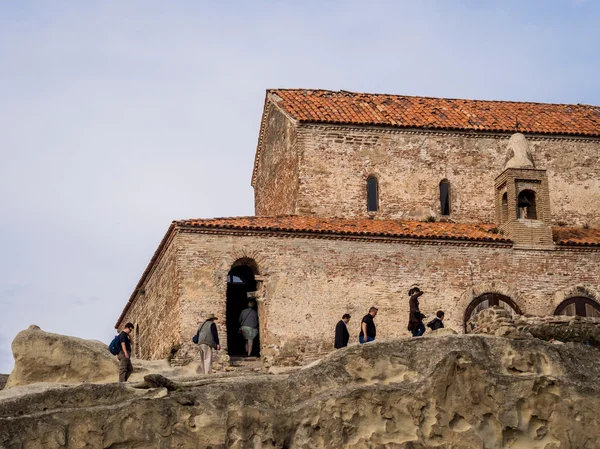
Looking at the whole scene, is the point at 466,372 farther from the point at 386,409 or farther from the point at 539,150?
the point at 539,150

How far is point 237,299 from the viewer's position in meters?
35.1

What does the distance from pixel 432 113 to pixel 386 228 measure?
19.6 ft

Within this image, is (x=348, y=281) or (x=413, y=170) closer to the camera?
(x=348, y=281)

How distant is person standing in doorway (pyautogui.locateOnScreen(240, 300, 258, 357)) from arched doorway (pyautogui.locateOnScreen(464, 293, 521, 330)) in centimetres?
605

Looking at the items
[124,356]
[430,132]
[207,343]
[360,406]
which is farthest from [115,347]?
[430,132]

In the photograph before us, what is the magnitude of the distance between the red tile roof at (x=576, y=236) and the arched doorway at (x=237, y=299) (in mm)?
9236

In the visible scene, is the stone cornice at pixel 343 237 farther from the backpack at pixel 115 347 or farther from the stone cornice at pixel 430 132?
the backpack at pixel 115 347

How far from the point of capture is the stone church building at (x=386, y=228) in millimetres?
33531

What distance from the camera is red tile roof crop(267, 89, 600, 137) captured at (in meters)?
38.5

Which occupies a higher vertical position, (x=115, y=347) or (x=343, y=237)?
(x=343, y=237)

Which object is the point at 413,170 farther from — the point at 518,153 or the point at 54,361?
the point at 54,361

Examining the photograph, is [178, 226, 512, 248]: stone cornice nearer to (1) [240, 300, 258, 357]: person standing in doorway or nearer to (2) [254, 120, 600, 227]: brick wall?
(1) [240, 300, 258, 357]: person standing in doorway

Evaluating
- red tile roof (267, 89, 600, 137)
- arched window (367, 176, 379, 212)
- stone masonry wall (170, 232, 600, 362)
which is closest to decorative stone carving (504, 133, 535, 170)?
red tile roof (267, 89, 600, 137)

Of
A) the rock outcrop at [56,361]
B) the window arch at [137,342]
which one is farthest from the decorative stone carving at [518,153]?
the rock outcrop at [56,361]
